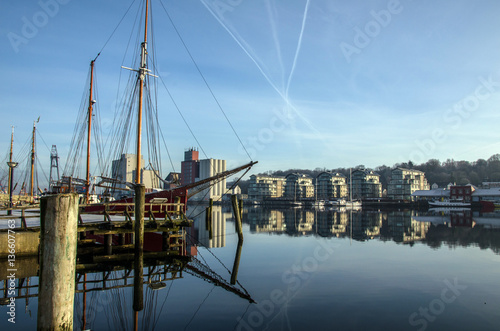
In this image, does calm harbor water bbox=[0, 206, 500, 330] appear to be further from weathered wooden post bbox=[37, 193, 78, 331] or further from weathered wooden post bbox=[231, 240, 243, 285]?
weathered wooden post bbox=[37, 193, 78, 331]

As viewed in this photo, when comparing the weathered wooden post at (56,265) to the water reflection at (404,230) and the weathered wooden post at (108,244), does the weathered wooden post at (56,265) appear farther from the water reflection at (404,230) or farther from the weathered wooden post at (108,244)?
the water reflection at (404,230)

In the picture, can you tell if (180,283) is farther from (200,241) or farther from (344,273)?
(200,241)

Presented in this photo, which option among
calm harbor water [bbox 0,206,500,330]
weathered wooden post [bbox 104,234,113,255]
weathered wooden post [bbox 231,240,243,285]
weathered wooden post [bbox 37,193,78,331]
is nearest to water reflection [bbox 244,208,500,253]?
calm harbor water [bbox 0,206,500,330]

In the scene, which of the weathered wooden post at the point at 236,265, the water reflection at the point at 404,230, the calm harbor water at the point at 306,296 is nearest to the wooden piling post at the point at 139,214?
the calm harbor water at the point at 306,296

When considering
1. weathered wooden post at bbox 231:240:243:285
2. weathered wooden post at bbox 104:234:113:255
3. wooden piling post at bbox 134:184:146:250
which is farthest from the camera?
weathered wooden post at bbox 104:234:113:255

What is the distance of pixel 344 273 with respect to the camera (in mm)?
20281

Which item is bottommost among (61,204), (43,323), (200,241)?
(200,241)

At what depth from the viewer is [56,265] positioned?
912cm

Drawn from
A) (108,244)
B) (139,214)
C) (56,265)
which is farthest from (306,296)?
(108,244)

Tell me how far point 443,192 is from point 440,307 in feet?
489

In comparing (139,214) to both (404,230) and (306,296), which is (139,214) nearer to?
(306,296)

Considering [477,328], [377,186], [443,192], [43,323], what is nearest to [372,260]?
[477,328]

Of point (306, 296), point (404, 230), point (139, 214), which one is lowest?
point (404, 230)

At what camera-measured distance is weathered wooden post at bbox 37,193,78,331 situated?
900 cm
